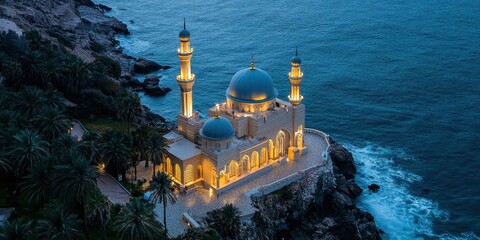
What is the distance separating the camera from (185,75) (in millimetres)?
76188

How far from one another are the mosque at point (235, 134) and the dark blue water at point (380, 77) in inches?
687

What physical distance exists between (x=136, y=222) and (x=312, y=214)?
99.1 ft

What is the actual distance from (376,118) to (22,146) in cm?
7150

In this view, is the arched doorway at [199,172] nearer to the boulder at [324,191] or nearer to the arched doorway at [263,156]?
the arched doorway at [263,156]

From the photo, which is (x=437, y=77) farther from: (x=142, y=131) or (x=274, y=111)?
(x=142, y=131)

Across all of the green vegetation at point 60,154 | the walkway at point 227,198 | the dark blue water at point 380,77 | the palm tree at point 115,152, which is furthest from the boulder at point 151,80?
the palm tree at point 115,152

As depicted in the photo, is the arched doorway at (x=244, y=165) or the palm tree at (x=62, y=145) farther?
the arched doorway at (x=244, y=165)

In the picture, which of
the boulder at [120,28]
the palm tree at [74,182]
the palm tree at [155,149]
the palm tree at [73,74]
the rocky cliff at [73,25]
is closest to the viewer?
the palm tree at [74,182]

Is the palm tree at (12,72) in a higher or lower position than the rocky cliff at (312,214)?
higher

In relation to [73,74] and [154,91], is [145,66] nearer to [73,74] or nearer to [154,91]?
[154,91]

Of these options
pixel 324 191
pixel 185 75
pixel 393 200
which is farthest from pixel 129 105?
pixel 393 200

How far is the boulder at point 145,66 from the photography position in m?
134

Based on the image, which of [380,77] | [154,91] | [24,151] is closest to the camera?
[24,151]

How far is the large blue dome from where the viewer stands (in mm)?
75812
